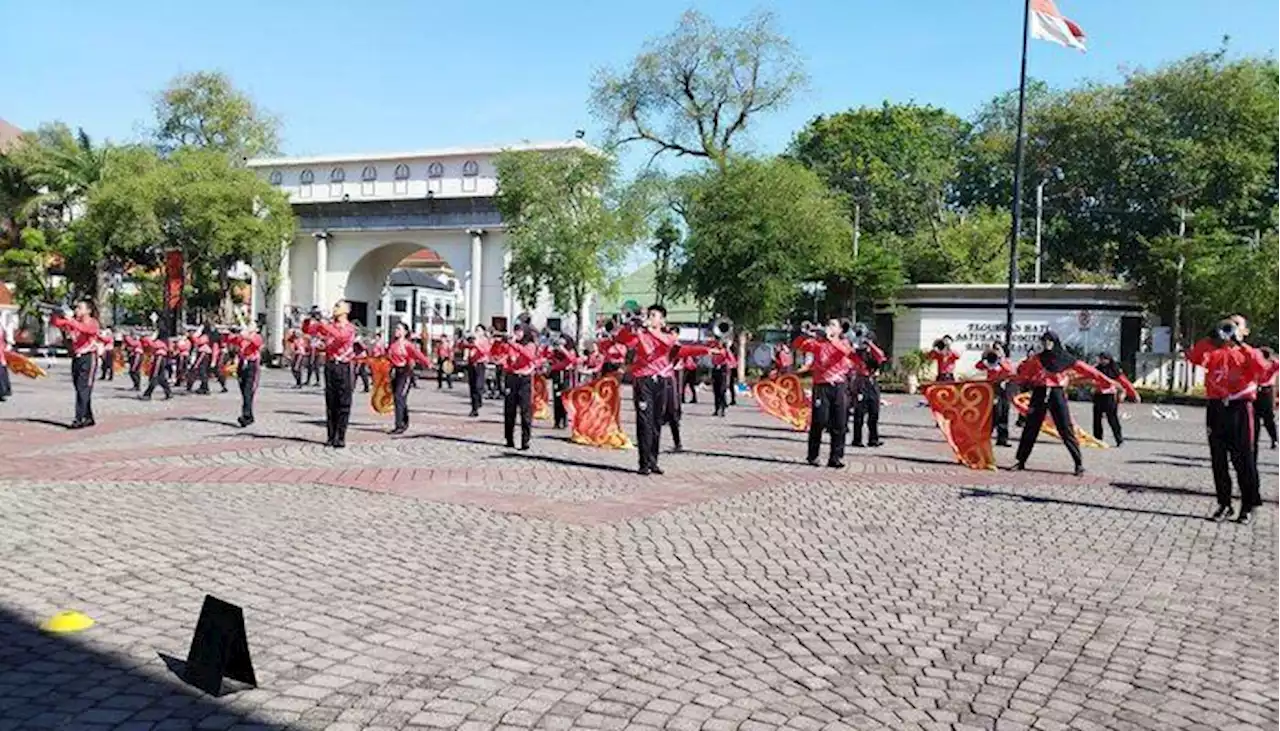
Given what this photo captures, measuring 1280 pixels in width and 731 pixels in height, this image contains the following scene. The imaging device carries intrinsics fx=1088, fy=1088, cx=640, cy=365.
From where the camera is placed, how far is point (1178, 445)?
18266 mm

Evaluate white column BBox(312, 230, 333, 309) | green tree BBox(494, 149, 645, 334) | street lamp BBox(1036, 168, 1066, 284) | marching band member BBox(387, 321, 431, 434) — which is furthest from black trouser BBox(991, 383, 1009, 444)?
white column BBox(312, 230, 333, 309)

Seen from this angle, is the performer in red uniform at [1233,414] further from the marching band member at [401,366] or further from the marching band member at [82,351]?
the marching band member at [82,351]

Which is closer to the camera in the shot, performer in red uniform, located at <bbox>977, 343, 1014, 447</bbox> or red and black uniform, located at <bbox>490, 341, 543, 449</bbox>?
red and black uniform, located at <bbox>490, 341, 543, 449</bbox>

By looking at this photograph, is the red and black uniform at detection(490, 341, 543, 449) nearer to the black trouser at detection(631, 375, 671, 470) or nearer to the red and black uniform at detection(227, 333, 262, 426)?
the black trouser at detection(631, 375, 671, 470)

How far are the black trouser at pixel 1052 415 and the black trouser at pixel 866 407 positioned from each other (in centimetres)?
298

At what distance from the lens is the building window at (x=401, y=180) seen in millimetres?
45562

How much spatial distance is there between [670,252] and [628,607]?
33.7m

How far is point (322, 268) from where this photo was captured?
46.4 meters

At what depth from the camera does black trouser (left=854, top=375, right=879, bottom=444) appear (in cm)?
1628

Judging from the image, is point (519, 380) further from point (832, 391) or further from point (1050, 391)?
point (1050, 391)

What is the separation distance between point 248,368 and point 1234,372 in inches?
543

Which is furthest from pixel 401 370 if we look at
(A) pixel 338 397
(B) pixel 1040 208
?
(B) pixel 1040 208

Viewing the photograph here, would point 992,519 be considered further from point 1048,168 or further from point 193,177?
point 1048,168

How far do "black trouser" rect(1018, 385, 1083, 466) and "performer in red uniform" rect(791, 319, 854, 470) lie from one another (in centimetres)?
229
